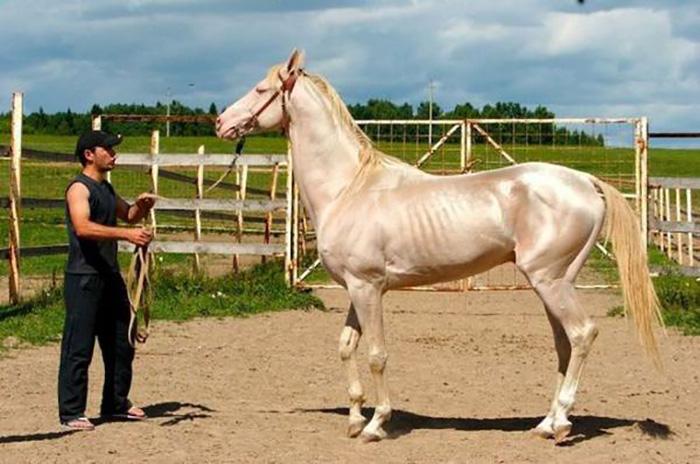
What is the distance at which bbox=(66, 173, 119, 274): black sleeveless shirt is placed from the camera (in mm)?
7891

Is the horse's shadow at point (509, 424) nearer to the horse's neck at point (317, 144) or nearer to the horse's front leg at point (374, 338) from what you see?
the horse's front leg at point (374, 338)

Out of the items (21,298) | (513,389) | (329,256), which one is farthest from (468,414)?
(21,298)

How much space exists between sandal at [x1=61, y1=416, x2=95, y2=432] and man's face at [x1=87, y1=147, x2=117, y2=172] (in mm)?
1633

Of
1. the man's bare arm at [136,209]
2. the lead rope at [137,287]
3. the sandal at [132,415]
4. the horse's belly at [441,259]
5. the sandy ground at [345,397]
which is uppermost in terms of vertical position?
the man's bare arm at [136,209]

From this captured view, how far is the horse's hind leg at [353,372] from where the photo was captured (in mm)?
7902

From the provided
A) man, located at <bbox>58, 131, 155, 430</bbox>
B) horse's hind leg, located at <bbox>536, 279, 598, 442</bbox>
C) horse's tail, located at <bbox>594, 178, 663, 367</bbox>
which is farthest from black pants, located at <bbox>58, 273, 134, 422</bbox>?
horse's tail, located at <bbox>594, 178, 663, 367</bbox>

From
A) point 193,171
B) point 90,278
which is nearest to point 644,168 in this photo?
point 90,278

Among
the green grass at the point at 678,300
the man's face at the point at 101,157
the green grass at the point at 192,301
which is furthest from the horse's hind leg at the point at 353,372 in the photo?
the green grass at the point at 678,300

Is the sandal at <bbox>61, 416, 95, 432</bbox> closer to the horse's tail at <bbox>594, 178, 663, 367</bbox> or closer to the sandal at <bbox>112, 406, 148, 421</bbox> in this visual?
the sandal at <bbox>112, 406, 148, 421</bbox>

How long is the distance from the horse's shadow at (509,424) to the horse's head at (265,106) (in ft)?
6.81

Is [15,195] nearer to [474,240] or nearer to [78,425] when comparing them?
[78,425]

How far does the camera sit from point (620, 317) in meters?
14.2

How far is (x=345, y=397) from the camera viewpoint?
370 inches

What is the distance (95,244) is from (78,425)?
1.17 metres
